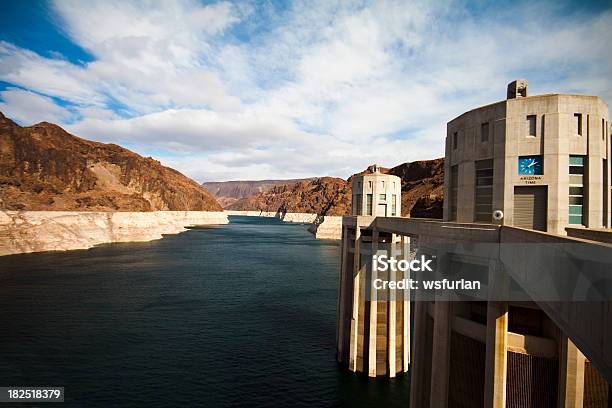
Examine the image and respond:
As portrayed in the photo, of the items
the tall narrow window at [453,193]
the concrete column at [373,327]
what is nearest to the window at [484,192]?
the tall narrow window at [453,193]

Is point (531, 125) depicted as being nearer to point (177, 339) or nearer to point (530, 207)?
point (530, 207)

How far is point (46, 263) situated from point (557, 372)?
10183 cm

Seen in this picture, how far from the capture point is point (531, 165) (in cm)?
1499

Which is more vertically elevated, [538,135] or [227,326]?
[538,135]

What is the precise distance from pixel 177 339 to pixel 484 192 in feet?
121

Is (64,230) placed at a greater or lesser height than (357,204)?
lesser

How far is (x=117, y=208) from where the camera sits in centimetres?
15912

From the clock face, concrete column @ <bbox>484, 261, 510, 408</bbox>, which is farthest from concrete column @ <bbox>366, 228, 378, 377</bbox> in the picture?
concrete column @ <bbox>484, 261, 510, 408</bbox>

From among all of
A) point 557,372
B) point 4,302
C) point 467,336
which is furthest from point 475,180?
point 4,302

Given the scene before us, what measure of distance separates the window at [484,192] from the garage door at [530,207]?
3.67 feet

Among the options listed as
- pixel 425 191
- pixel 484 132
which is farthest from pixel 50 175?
pixel 484 132

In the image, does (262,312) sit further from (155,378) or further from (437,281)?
(437,281)

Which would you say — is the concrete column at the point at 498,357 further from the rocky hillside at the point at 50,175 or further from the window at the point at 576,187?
the rocky hillside at the point at 50,175

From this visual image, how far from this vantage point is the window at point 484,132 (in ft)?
53.2
